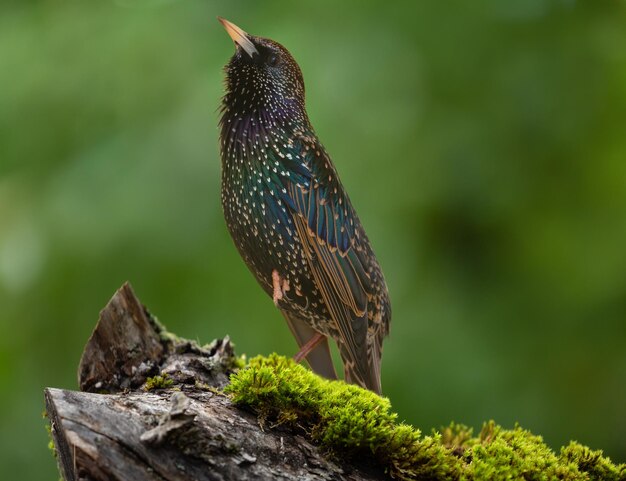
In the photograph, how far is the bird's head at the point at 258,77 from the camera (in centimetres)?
412

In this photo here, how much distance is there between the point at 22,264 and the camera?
4.91 meters

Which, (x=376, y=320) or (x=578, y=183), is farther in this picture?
(x=578, y=183)

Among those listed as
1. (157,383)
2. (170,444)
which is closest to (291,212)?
(157,383)

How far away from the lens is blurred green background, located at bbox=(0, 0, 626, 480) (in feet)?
16.2

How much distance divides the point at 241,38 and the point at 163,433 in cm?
192

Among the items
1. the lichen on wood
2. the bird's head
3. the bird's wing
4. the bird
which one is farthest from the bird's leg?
the bird's head

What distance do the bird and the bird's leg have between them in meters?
0.01

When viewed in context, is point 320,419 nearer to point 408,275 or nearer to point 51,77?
point 408,275

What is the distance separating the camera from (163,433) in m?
2.92

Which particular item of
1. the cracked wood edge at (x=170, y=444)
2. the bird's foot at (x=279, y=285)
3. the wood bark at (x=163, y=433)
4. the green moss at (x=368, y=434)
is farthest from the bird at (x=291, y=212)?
the cracked wood edge at (x=170, y=444)

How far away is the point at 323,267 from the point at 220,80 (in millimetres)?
1496

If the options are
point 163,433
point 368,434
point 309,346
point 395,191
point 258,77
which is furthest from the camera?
point 395,191

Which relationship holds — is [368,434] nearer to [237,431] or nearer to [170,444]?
[237,431]

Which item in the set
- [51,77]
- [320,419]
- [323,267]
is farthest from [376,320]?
[51,77]
